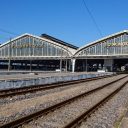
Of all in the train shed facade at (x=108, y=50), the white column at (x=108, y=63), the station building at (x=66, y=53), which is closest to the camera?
the train shed facade at (x=108, y=50)

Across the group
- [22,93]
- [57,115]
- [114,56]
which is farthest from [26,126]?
[114,56]

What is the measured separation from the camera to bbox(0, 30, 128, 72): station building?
141 meters

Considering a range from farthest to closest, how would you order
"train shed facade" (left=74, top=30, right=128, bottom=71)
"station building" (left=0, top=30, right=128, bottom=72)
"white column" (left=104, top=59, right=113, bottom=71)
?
1. "station building" (left=0, top=30, right=128, bottom=72)
2. "white column" (left=104, top=59, right=113, bottom=71)
3. "train shed facade" (left=74, top=30, right=128, bottom=71)

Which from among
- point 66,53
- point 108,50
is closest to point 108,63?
point 108,50

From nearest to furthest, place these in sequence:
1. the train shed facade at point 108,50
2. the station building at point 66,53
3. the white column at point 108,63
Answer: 1. the train shed facade at point 108,50
2. the white column at point 108,63
3. the station building at point 66,53

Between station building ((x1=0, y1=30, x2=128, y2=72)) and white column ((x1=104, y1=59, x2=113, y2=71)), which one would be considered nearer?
white column ((x1=104, y1=59, x2=113, y2=71))

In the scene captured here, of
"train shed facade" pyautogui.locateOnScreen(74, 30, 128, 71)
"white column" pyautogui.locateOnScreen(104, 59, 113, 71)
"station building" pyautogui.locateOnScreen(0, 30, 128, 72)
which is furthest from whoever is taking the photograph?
"station building" pyautogui.locateOnScreen(0, 30, 128, 72)

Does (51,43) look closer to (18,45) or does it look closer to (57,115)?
(18,45)

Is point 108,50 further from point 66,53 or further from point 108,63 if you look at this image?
point 66,53

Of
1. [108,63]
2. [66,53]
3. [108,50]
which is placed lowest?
[108,63]

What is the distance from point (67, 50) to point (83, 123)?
5614 inches

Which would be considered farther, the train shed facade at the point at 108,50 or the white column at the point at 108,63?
the white column at the point at 108,63

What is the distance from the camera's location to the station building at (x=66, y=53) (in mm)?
141250

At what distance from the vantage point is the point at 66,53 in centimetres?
15575
